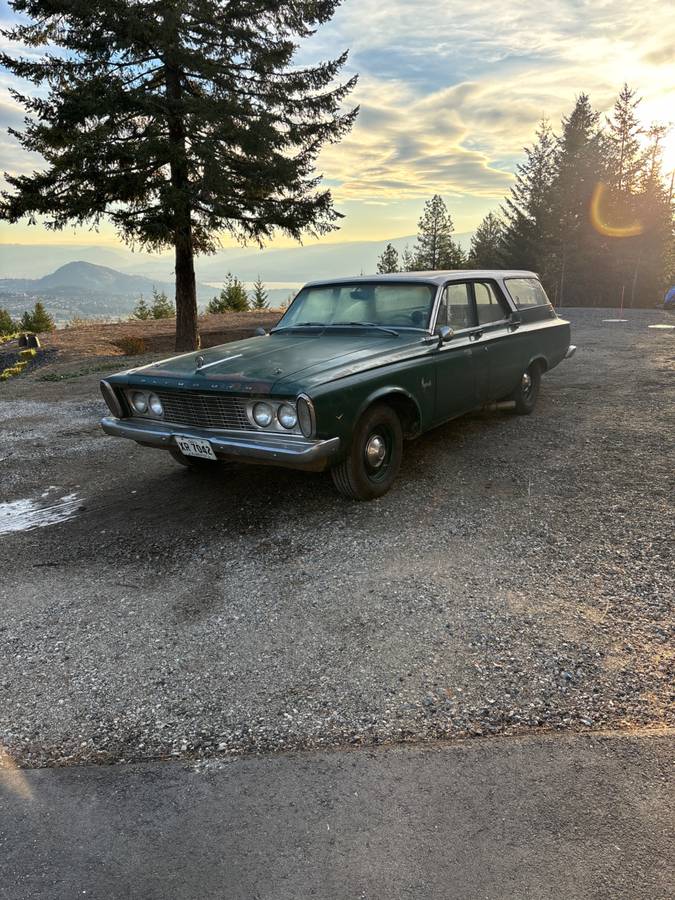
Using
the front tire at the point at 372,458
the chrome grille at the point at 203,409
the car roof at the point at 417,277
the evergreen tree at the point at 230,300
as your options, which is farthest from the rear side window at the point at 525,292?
the evergreen tree at the point at 230,300

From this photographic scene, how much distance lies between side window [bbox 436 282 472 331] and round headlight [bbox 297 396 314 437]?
1.91 meters

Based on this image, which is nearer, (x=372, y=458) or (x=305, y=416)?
(x=305, y=416)

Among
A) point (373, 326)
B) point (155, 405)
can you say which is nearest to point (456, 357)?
point (373, 326)

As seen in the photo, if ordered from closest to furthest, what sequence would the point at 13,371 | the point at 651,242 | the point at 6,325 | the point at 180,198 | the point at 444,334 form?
the point at 444,334, the point at 180,198, the point at 13,371, the point at 6,325, the point at 651,242

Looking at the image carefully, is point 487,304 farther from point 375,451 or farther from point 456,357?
point 375,451

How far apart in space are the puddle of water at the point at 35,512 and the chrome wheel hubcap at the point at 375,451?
8.22 feet

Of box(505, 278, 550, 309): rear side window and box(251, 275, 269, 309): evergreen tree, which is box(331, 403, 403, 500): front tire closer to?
box(505, 278, 550, 309): rear side window

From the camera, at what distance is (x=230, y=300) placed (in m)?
27.9

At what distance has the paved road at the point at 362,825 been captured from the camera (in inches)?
69.9

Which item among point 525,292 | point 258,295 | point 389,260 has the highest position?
point 389,260

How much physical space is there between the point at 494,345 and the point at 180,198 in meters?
8.33

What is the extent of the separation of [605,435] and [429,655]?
4.40 metres

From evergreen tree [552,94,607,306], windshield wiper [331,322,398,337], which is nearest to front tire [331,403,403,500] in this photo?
windshield wiper [331,322,398,337]

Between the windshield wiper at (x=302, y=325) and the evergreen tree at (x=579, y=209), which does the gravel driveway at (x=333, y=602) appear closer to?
the windshield wiper at (x=302, y=325)
